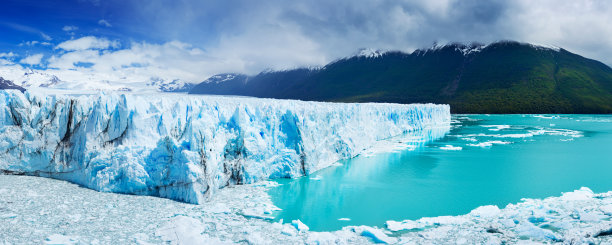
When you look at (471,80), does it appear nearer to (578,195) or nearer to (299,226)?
(578,195)

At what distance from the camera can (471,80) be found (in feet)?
304

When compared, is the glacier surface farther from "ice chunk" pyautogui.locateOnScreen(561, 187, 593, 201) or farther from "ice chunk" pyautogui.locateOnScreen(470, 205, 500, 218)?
"ice chunk" pyautogui.locateOnScreen(561, 187, 593, 201)

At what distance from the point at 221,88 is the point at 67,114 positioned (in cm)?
17896

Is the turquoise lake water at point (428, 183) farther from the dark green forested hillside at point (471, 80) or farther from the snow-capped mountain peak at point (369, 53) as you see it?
the snow-capped mountain peak at point (369, 53)

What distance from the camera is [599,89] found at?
257 ft

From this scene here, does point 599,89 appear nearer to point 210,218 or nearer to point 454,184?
point 454,184

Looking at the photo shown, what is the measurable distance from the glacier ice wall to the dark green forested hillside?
70348mm

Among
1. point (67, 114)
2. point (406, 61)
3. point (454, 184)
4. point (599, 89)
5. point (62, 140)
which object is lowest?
point (454, 184)

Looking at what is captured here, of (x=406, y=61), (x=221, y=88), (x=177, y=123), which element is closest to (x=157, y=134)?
(x=177, y=123)

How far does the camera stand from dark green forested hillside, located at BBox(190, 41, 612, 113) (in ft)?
240

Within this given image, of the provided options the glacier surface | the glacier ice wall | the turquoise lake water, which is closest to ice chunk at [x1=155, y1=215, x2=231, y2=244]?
the glacier surface

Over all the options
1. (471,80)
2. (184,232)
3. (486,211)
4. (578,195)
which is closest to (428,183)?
(486,211)

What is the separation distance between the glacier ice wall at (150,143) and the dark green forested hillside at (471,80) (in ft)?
231

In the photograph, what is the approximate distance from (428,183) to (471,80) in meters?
90.8
